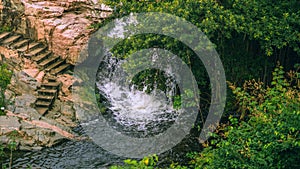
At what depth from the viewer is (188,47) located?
360 inches

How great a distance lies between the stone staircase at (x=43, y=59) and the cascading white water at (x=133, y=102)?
1347 millimetres

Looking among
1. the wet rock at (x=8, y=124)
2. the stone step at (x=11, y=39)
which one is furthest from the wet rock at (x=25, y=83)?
the wet rock at (x=8, y=124)

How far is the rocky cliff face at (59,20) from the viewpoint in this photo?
13430mm

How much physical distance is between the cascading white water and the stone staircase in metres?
1.35

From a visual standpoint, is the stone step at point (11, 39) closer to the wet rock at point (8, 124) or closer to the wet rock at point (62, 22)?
the wet rock at point (62, 22)

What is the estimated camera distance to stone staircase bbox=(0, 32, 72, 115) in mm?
12113

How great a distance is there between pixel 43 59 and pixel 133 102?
3.35 meters

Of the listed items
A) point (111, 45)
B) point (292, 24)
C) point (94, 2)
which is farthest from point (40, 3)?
point (292, 24)

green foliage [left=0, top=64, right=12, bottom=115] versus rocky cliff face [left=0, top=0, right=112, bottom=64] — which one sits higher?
rocky cliff face [left=0, top=0, right=112, bottom=64]

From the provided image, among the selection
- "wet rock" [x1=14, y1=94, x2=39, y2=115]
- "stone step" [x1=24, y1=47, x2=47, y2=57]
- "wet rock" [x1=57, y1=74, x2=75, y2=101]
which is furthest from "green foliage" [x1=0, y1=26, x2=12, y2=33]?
"wet rock" [x1=14, y1=94, x2=39, y2=115]

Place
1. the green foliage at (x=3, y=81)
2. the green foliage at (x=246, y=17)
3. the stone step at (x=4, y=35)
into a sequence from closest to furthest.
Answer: the green foliage at (x=246, y=17)
the green foliage at (x=3, y=81)
the stone step at (x=4, y=35)

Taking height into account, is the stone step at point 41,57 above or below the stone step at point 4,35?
below

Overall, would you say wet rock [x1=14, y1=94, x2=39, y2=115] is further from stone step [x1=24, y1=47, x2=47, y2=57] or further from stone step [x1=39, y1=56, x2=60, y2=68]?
stone step [x1=24, y1=47, x2=47, y2=57]

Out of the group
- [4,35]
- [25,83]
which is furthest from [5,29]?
[25,83]
